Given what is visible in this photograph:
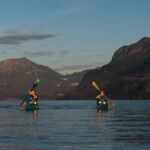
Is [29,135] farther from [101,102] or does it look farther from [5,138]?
[101,102]

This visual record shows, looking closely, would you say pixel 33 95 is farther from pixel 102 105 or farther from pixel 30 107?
pixel 102 105

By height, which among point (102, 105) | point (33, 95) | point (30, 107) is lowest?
point (102, 105)

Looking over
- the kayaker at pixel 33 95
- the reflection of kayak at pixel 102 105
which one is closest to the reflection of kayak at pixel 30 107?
the kayaker at pixel 33 95

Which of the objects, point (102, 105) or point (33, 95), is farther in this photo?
point (102, 105)

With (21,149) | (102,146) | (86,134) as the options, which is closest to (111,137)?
(86,134)

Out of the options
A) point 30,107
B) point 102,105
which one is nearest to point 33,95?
point 30,107

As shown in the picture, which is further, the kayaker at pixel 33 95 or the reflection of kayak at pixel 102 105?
the reflection of kayak at pixel 102 105

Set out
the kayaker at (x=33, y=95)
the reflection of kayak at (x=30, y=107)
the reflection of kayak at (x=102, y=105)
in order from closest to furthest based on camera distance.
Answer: the kayaker at (x=33, y=95)
the reflection of kayak at (x=30, y=107)
the reflection of kayak at (x=102, y=105)

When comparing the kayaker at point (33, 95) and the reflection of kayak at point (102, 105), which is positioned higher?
the kayaker at point (33, 95)

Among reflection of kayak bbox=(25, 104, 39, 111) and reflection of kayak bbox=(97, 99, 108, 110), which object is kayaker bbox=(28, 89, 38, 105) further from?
reflection of kayak bbox=(97, 99, 108, 110)

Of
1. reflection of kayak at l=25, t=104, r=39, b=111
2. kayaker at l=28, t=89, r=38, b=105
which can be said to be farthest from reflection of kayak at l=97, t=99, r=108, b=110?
reflection of kayak at l=25, t=104, r=39, b=111

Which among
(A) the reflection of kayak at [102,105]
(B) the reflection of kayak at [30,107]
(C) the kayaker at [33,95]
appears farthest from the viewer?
(A) the reflection of kayak at [102,105]

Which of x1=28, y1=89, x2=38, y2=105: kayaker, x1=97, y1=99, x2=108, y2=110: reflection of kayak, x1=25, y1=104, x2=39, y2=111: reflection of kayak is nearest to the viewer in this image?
x1=28, y1=89, x2=38, y2=105: kayaker

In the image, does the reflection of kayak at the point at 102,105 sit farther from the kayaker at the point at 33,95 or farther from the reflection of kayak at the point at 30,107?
the reflection of kayak at the point at 30,107
